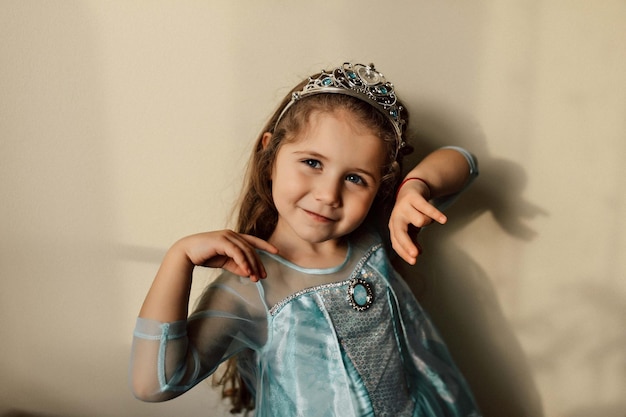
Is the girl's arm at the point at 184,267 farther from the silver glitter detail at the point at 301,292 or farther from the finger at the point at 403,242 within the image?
the finger at the point at 403,242

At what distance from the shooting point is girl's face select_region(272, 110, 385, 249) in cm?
93

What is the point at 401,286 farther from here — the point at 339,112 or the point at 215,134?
the point at 215,134

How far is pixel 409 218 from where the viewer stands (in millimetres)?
938

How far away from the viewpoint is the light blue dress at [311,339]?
92 centimetres

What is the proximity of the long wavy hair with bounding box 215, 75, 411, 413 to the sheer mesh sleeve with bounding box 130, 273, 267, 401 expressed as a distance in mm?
161

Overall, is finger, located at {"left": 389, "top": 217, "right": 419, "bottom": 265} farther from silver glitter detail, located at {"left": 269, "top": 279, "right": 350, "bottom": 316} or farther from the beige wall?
the beige wall

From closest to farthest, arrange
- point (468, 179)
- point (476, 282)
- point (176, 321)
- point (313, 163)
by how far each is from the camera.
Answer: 1. point (176, 321)
2. point (313, 163)
3. point (468, 179)
4. point (476, 282)

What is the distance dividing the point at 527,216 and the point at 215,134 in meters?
0.61

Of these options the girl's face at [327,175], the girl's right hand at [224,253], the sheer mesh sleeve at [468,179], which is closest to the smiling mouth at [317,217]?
the girl's face at [327,175]

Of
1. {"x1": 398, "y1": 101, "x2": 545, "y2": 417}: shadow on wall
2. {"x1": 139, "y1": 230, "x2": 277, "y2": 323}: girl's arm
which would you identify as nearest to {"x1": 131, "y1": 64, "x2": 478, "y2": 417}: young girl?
{"x1": 139, "y1": 230, "x2": 277, "y2": 323}: girl's arm

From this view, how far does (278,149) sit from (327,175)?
0.34ft

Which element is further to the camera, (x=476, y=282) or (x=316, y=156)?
(x=476, y=282)

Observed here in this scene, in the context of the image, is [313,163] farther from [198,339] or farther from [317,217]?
[198,339]

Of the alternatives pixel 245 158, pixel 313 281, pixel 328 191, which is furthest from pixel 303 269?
pixel 245 158
